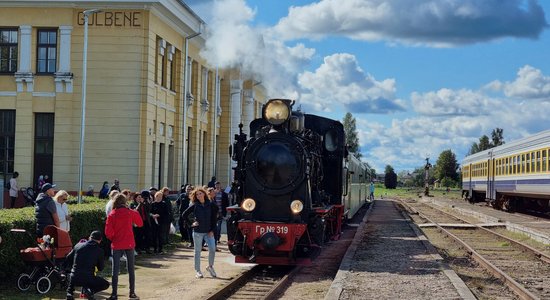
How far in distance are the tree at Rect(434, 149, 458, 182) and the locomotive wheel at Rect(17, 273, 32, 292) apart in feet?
335

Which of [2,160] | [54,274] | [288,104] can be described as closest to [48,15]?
[2,160]

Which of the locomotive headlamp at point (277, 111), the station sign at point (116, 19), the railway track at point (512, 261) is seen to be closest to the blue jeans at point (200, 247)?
the locomotive headlamp at point (277, 111)

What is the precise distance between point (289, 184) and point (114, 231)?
4.23 meters

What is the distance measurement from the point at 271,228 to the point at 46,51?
733 inches

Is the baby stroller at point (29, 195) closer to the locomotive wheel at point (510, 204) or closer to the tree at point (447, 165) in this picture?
the locomotive wheel at point (510, 204)

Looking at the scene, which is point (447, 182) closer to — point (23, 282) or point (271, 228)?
point (271, 228)

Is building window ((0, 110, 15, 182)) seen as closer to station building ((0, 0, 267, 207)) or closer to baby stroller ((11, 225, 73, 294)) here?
station building ((0, 0, 267, 207))

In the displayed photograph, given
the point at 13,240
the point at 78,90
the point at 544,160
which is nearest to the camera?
the point at 13,240

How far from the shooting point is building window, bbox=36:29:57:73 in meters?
29.2

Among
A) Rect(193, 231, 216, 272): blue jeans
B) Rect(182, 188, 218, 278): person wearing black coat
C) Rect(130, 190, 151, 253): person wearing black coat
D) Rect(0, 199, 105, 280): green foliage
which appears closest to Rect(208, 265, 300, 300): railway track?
Rect(193, 231, 216, 272): blue jeans

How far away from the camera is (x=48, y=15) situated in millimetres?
28750

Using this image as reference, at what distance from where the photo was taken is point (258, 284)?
13.0 metres

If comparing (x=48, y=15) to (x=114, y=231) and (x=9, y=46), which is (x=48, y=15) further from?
(x=114, y=231)

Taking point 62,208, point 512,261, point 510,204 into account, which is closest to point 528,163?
point 510,204
